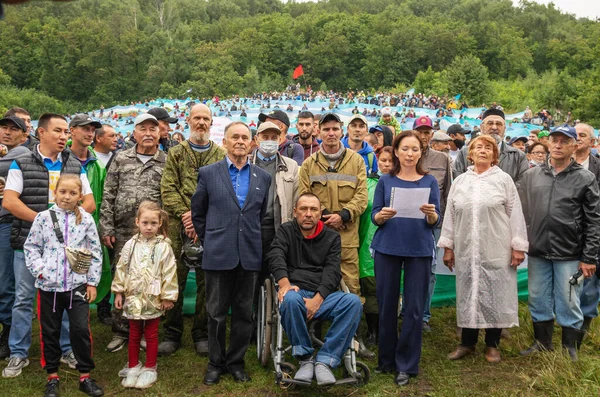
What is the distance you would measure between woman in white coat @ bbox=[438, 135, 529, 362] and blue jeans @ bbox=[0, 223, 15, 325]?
380 centimetres

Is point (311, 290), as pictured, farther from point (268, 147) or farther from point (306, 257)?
point (268, 147)

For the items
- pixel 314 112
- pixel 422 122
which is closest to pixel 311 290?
pixel 422 122

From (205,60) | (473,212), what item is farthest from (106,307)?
(205,60)

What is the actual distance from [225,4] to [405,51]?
5945 cm

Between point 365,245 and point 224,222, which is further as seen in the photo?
point 365,245

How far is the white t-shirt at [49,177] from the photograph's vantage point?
397 centimetres

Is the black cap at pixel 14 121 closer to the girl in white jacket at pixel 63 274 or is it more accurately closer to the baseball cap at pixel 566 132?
the girl in white jacket at pixel 63 274

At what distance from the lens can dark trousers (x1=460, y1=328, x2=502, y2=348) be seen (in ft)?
14.4

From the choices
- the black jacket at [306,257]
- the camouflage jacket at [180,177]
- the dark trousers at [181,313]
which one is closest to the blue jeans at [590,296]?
the black jacket at [306,257]

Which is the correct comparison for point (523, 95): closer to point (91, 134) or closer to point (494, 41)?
point (494, 41)

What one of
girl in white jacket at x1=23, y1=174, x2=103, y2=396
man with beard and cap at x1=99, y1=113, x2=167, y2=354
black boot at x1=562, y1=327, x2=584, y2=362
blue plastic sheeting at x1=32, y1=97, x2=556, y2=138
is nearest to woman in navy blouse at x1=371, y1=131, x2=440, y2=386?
black boot at x1=562, y1=327, x2=584, y2=362

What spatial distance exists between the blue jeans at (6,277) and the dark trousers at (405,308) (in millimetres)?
3069

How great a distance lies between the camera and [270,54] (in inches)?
3433

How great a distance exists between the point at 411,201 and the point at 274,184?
1.23 m
